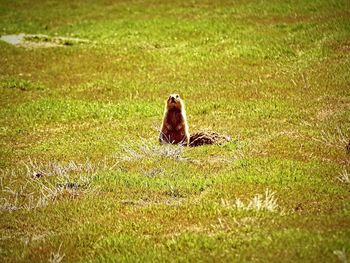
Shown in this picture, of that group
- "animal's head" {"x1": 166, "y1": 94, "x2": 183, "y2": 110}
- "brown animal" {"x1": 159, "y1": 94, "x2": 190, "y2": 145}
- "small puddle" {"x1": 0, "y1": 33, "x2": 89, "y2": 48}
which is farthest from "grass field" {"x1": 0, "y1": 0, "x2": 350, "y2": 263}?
"animal's head" {"x1": 166, "y1": 94, "x2": 183, "y2": 110}

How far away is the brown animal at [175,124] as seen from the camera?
16500 millimetres

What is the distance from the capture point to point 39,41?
126 feet

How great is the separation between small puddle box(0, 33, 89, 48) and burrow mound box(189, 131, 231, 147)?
22317mm

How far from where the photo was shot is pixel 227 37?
115ft

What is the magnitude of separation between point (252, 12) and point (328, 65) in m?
16.1

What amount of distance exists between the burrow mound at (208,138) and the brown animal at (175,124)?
0.74 feet

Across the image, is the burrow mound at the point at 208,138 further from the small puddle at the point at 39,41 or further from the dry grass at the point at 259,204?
the small puddle at the point at 39,41

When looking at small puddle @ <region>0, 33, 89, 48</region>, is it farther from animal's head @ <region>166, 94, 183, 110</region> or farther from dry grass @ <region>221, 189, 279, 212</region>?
dry grass @ <region>221, 189, 279, 212</region>

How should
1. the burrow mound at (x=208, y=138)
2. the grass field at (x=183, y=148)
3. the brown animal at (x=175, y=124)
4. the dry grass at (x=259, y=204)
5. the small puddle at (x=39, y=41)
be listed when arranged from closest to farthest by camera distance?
the grass field at (x=183, y=148) → the dry grass at (x=259, y=204) → the burrow mound at (x=208, y=138) → the brown animal at (x=175, y=124) → the small puddle at (x=39, y=41)

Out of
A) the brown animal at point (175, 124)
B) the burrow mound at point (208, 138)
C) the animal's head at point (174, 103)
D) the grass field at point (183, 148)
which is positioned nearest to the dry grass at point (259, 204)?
the grass field at point (183, 148)

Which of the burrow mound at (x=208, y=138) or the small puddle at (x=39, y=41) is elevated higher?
the small puddle at (x=39, y=41)

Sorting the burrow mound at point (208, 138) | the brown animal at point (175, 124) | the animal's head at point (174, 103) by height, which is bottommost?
the burrow mound at point (208, 138)

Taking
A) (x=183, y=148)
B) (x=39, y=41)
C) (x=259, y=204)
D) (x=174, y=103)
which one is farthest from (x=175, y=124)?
(x=39, y=41)

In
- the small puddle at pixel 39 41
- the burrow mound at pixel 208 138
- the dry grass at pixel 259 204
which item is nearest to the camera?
the dry grass at pixel 259 204
